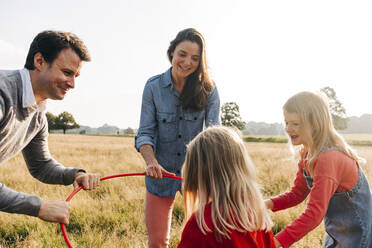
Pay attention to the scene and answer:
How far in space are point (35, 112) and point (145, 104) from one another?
3.46 ft

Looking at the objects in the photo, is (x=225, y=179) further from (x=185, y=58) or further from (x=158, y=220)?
(x=185, y=58)

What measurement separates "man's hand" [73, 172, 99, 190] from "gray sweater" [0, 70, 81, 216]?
129mm

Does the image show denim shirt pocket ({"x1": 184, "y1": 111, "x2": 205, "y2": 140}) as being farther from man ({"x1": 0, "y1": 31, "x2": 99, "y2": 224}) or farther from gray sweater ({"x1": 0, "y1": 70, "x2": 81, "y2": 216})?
gray sweater ({"x1": 0, "y1": 70, "x2": 81, "y2": 216})

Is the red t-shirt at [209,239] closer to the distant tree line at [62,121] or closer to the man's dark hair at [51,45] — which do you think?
the man's dark hair at [51,45]

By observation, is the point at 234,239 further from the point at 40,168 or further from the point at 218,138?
the point at 40,168

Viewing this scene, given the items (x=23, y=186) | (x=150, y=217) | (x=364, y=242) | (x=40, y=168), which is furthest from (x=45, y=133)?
(x=23, y=186)

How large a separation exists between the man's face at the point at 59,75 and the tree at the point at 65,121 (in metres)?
88.0

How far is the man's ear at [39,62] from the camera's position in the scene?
2572mm

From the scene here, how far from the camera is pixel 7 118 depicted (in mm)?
2281

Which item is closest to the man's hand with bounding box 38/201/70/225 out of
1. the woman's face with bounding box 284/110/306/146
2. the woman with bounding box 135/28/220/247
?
the woman with bounding box 135/28/220/247

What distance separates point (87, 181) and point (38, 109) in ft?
2.42

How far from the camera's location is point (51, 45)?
103 inches

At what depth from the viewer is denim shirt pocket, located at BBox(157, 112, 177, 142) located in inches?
129

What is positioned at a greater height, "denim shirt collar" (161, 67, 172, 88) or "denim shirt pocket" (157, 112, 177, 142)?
"denim shirt collar" (161, 67, 172, 88)
